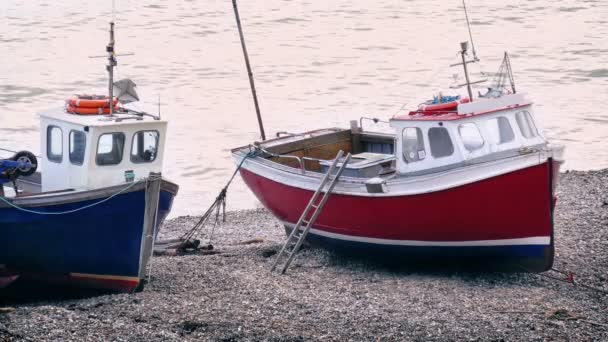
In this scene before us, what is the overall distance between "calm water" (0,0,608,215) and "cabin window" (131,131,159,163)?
9298 millimetres

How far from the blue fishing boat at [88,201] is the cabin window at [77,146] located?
2 centimetres

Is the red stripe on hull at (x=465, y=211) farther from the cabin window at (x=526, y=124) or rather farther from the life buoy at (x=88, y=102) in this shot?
the life buoy at (x=88, y=102)

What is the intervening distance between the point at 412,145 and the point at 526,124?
5.94 ft

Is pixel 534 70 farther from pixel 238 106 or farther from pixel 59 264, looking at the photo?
pixel 59 264

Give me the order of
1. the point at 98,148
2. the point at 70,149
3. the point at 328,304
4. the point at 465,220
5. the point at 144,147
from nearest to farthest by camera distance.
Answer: the point at 328,304
the point at 465,220
the point at 98,148
the point at 70,149
the point at 144,147

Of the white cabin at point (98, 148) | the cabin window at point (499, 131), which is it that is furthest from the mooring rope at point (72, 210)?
the cabin window at point (499, 131)

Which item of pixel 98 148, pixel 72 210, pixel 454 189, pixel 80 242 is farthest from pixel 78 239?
pixel 454 189

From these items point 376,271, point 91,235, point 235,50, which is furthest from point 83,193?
point 235,50

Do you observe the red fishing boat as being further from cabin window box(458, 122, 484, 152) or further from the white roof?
the white roof

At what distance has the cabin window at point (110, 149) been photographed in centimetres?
1596

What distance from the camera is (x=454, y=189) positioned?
15266mm

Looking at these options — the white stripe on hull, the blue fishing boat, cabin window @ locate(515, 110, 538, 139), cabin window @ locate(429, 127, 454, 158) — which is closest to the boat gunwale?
the blue fishing boat

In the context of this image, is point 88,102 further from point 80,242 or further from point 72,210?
point 80,242

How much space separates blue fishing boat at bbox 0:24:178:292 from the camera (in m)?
15.1
